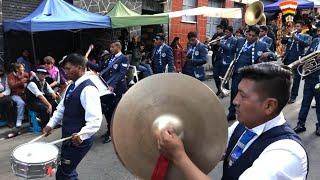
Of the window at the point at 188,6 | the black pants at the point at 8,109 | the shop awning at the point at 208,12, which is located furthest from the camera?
the window at the point at 188,6

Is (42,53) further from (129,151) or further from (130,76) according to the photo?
(129,151)

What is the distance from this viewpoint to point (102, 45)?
13.8m

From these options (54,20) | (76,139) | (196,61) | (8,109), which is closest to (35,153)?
(76,139)

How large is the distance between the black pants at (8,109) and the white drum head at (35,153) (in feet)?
15.9

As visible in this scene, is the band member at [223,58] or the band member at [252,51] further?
the band member at [223,58]

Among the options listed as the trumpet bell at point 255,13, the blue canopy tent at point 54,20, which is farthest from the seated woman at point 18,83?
the trumpet bell at point 255,13

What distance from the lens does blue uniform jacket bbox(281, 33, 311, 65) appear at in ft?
30.2

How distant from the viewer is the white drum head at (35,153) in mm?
3396

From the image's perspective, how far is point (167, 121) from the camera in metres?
1.77

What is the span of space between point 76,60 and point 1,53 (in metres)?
6.70

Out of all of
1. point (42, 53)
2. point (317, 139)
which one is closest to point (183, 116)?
point (317, 139)

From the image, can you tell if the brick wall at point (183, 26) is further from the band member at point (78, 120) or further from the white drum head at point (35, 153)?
the white drum head at point (35, 153)

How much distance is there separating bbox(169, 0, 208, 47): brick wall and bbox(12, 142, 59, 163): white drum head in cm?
1313

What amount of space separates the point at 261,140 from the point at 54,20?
8.09m
